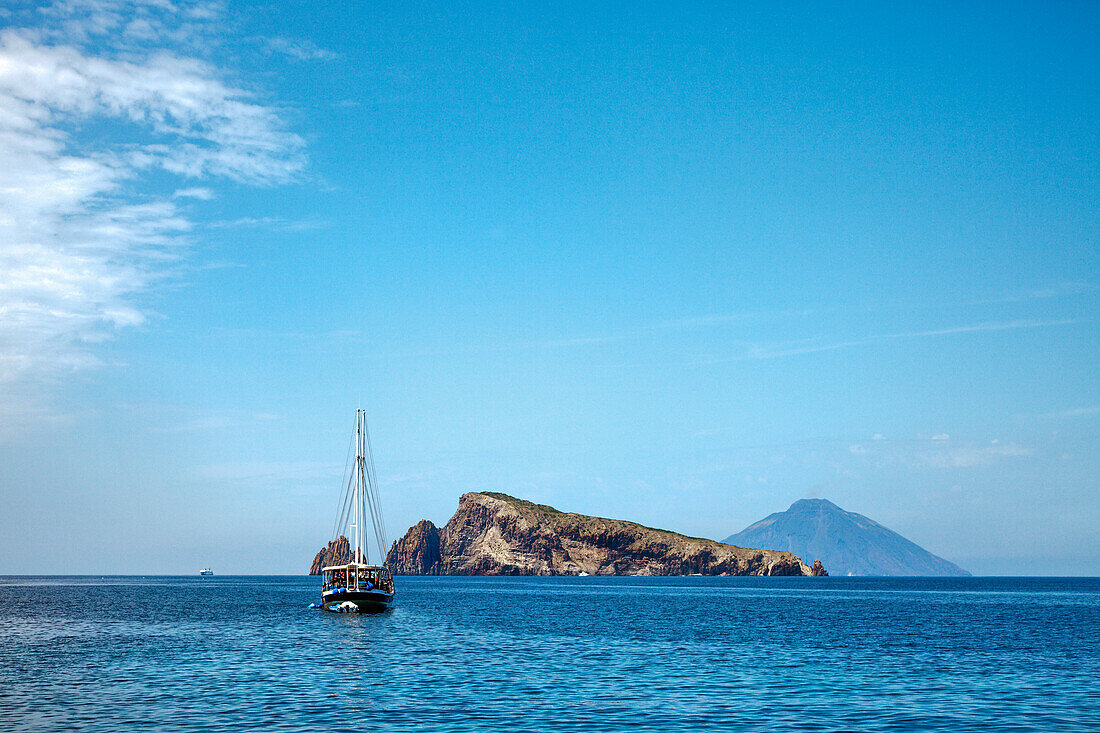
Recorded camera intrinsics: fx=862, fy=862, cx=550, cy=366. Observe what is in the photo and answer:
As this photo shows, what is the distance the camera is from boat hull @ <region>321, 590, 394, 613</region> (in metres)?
107

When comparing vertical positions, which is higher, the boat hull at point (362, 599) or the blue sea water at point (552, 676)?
the boat hull at point (362, 599)

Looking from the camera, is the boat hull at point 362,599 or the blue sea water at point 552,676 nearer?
the blue sea water at point 552,676

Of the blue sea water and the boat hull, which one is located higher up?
the boat hull

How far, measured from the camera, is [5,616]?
110 m

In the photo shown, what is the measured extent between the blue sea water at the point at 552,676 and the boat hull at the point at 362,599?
1229 cm

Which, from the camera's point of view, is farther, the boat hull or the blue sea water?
the boat hull

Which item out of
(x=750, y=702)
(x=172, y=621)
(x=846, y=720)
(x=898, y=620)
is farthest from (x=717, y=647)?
(x=172, y=621)

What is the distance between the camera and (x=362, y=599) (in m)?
107

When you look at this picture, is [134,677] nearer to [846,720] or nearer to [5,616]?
[846,720]

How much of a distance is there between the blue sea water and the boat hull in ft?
40.3

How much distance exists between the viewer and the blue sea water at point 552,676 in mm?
36281

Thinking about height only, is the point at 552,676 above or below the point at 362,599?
below

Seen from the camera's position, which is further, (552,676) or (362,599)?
(362,599)

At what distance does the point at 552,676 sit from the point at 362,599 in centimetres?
6336
